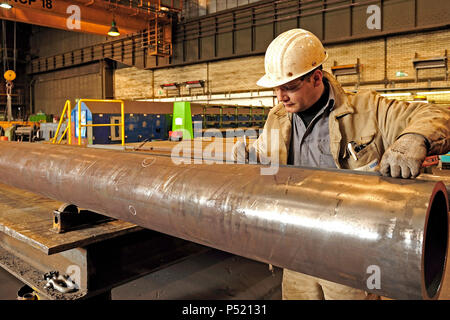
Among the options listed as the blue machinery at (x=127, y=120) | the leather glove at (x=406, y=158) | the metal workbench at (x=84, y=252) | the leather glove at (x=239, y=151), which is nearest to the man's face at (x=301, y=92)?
the leather glove at (x=239, y=151)

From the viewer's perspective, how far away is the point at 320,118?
1723mm

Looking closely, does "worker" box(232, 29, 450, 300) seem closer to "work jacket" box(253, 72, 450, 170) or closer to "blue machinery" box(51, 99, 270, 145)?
"work jacket" box(253, 72, 450, 170)

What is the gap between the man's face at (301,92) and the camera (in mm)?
1614

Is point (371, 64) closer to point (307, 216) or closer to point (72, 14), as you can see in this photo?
point (72, 14)

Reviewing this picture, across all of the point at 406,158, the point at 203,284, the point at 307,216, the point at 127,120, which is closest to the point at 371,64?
the point at 127,120

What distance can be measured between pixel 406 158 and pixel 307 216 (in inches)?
14.7

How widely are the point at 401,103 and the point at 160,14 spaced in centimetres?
1432

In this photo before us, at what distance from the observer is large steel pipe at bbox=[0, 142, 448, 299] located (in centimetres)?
88

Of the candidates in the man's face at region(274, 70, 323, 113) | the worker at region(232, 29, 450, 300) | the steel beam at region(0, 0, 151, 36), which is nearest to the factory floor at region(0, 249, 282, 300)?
the worker at region(232, 29, 450, 300)

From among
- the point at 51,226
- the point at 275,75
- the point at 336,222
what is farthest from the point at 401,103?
the point at 51,226

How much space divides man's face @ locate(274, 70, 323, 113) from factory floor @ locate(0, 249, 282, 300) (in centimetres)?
174

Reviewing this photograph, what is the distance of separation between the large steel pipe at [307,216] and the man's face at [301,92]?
1.58 feet

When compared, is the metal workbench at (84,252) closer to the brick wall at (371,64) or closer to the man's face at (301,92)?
the man's face at (301,92)
